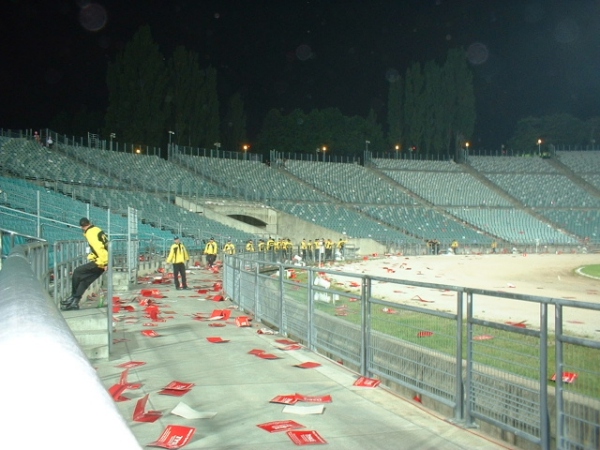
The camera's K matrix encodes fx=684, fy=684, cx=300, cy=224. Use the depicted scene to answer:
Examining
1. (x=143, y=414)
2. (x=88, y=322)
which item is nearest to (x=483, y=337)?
(x=143, y=414)

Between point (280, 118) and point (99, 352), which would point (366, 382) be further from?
point (280, 118)

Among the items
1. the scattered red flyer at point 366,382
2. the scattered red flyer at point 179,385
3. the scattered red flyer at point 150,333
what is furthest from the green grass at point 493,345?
the scattered red flyer at point 150,333

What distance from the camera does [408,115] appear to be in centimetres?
9044

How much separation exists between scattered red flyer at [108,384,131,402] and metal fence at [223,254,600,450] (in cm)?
274

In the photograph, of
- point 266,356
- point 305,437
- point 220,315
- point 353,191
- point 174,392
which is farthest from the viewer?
point 353,191

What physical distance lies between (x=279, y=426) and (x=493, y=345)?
1923 millimetres

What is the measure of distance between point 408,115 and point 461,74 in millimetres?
10056

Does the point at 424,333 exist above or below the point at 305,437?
above

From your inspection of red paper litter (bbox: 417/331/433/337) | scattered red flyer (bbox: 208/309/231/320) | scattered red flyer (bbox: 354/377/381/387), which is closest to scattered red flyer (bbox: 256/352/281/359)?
scattered red flyer (bbox: 354/377/381/387)

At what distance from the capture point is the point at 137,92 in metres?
64.7

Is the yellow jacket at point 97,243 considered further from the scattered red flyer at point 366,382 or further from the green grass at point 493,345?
the scattered red flyer at point 366,382

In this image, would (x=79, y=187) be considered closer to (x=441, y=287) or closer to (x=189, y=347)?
(x=189, y=347)

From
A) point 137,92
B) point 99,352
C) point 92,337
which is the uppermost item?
point 137,92

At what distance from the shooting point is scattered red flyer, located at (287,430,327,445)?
213 inches
